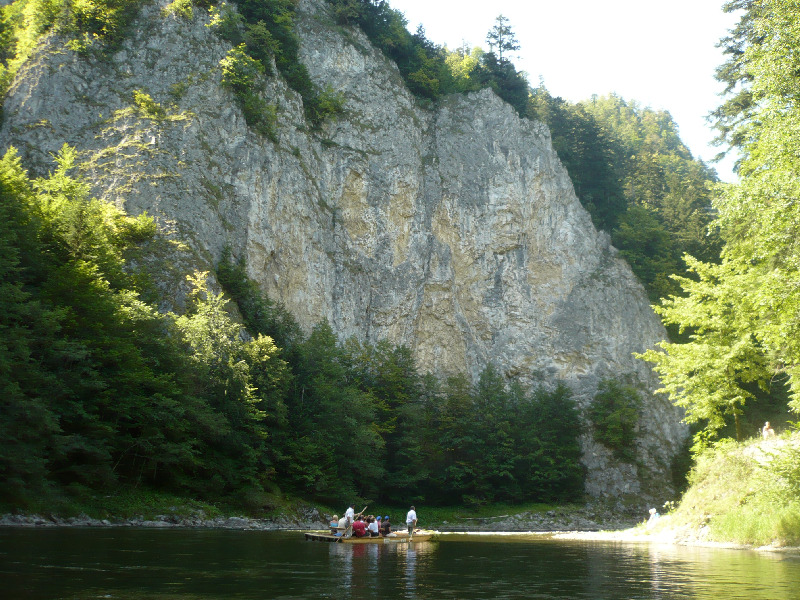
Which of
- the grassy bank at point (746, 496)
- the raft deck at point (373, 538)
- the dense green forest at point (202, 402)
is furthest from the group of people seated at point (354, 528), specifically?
the grassy bank at point (746, 496)

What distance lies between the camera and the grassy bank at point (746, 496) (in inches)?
669

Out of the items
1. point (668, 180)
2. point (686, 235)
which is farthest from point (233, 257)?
point (668, 180)

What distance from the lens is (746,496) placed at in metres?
19.6

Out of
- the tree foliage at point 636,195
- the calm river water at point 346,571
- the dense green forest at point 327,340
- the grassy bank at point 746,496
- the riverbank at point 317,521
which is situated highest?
the tree foliage at point 636,195

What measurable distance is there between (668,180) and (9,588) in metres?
73.0

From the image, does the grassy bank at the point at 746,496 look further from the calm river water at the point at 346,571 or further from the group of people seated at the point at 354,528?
the group of people seated at the point at 354,528

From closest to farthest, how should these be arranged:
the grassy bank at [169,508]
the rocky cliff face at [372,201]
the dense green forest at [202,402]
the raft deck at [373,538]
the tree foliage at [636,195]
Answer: the raft deck at [373,538] < the grassy bank at [169,508] < the dense green forest at [202,402] < the rocky cliff face at [372,201] < the tree foliage at [636,195]

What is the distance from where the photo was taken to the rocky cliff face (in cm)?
4450

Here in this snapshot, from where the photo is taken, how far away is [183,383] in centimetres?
3091

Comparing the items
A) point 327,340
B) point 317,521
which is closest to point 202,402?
point 317,521

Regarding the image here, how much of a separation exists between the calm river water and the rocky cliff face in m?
22.9

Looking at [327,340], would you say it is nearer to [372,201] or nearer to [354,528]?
[372,201]

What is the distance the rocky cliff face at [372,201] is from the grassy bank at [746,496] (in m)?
28.5

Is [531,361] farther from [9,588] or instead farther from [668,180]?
[9,588]
